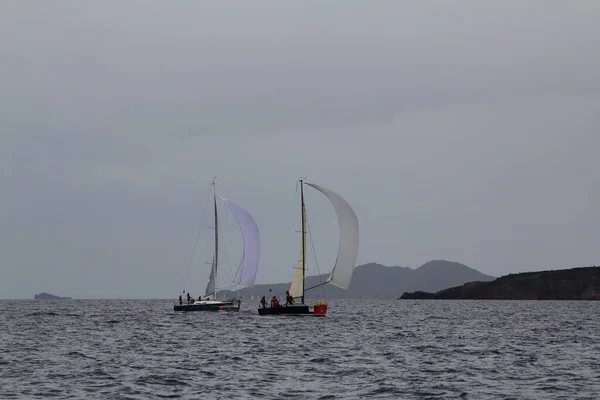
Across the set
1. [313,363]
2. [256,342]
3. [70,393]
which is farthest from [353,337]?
[70,393]

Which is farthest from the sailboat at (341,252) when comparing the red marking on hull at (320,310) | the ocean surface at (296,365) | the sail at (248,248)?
the sail at (248,248)

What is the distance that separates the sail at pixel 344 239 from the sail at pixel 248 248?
87.1ft

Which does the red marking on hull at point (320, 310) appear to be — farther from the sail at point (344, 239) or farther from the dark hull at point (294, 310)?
the sail at point (344, 239)

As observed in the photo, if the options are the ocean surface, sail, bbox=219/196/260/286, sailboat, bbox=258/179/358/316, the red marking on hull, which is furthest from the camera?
sail, bbox=219/196/260/286

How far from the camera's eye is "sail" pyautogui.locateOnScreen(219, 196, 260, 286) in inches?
4156

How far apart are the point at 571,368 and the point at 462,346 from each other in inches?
509

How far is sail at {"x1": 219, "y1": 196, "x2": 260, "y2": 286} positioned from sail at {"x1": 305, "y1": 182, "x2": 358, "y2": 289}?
26547 mm

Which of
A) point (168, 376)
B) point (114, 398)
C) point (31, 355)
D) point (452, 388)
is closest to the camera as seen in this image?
point (114, 398)

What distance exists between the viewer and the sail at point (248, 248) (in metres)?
106

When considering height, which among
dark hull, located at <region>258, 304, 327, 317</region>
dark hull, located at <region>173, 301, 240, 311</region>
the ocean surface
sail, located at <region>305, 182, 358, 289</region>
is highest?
sail, located at <region>305, 182, 358, 289</region>

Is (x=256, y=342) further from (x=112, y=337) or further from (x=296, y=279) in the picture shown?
(x=296, y=279)

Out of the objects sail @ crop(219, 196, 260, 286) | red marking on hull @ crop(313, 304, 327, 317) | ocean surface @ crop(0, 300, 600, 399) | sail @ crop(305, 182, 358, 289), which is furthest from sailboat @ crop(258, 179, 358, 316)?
sail @ crop(219, 196, 260, 286)

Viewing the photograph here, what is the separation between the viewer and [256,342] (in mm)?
55375

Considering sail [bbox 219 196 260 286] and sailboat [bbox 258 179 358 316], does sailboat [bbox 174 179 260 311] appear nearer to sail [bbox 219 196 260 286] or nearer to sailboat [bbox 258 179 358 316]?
sail [bbox 219 196 260 286]
